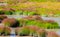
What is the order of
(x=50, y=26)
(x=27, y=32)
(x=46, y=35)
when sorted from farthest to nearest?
(x=50, y=26) < (x=27, y=32) < (x=46, y=35)

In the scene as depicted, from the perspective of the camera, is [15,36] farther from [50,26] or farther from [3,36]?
[50,26]

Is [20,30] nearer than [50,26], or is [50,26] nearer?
[20,30]

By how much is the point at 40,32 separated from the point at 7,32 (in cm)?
170

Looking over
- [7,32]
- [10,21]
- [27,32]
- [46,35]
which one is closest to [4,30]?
[7,32]

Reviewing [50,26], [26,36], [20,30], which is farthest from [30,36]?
[50,26]

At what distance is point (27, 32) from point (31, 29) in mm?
259

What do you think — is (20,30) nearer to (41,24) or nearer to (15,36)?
(15,36)

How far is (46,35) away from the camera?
36.4 feet

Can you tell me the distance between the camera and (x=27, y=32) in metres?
11.8

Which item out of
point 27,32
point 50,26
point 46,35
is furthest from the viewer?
point 50,26

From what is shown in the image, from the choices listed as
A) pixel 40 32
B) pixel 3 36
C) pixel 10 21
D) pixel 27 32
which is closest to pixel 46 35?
pixel 40 32

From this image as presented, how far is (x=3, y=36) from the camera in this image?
1125 cm

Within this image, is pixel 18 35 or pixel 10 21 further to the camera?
pixel 10 21

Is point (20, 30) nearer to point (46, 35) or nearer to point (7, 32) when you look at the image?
point (7, 32)
